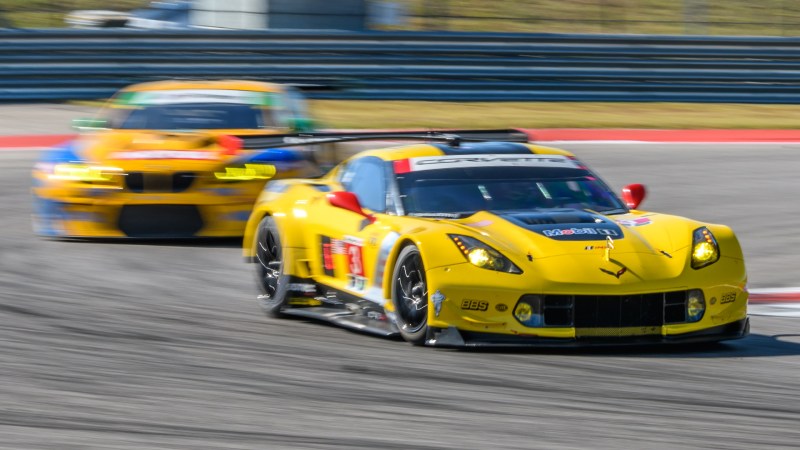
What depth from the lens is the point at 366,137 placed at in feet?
27.5

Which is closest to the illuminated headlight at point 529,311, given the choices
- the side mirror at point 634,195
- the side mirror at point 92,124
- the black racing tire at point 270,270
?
the side mirror at point 634,195

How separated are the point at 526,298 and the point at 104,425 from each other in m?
2.29

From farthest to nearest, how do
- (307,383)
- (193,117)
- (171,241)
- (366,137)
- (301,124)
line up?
(301,124), (193,117), (171,241), (366,137), (307,383)

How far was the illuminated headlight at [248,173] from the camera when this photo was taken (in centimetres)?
1088

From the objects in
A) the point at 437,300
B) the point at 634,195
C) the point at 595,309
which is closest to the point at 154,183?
the point at 634,195

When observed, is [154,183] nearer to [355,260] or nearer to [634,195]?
[355,260]

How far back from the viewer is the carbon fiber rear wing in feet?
27.3

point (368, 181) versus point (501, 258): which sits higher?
point (368, 181)

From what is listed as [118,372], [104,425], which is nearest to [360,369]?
[118,372]

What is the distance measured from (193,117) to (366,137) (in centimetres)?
397

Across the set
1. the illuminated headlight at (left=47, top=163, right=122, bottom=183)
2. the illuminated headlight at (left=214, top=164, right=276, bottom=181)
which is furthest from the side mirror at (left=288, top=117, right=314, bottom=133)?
the illuminated headlight at (left=47, top=163, right=122, bottom=183)

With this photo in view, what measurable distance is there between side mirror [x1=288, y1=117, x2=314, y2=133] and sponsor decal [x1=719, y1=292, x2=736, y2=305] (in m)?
5.91

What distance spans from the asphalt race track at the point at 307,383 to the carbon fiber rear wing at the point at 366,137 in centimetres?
100

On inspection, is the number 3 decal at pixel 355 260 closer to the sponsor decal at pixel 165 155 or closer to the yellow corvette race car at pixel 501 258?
the yellow corvette race car at pixel 501 258
